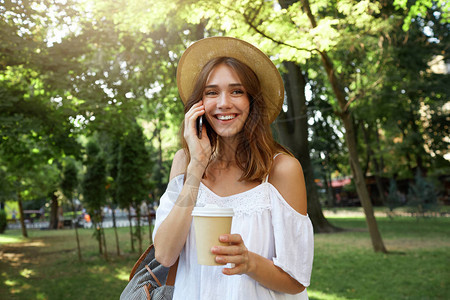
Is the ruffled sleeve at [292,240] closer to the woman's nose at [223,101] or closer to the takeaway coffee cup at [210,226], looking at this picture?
the takeaway coffee cup at [210,226]

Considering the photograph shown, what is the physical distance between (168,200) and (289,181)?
0.50 m

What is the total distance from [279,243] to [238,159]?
41 centimetres

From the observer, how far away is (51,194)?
19.9m

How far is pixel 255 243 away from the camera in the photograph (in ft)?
5.50

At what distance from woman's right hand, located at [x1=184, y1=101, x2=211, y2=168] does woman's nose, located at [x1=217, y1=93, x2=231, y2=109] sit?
2.8 inches

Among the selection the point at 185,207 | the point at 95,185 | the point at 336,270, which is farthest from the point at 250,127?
the point at 95,185

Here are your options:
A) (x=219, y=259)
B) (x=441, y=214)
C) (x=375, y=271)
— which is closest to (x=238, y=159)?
(x=219, y=259)

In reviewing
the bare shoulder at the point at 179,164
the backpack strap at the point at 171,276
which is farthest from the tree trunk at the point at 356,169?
the backpack strap at the point at 171,276

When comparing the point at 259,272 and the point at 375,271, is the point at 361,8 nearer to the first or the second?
the point at 375,271

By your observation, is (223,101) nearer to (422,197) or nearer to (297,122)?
(297,122)

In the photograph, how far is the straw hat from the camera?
185 centimetres

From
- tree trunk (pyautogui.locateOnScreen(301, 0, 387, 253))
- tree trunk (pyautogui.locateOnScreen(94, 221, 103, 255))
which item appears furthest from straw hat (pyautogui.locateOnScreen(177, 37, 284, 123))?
tree trunk (pyautogui.locateOnScreen(94, 221, 103, 255))

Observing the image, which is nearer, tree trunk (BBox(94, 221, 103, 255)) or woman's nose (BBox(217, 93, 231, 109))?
woman's nose (BBox(217, 93, 231, 109))

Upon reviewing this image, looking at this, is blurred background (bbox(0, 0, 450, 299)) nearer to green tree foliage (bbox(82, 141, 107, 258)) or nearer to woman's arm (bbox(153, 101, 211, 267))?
green tree foliage (bbox(82, 141, 107, 258))
